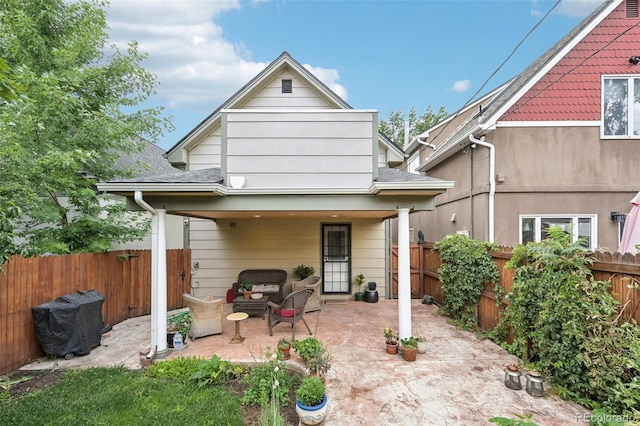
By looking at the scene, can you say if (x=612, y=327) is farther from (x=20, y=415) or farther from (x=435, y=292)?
(x=20, y=415)

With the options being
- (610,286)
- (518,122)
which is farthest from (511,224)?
(610,286)

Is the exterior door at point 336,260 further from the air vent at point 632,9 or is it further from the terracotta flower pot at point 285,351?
the air vent at point 632,9

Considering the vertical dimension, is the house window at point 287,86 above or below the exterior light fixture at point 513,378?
above

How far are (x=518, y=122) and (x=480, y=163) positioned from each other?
4.22 ft

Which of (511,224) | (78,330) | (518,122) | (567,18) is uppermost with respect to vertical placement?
(567,18)

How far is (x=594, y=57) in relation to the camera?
6.95m

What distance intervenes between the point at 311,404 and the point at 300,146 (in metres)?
3.84

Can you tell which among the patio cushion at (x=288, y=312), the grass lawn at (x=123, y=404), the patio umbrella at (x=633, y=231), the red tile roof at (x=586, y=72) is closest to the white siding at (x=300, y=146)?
the patio cushion at (x=288, y=312)

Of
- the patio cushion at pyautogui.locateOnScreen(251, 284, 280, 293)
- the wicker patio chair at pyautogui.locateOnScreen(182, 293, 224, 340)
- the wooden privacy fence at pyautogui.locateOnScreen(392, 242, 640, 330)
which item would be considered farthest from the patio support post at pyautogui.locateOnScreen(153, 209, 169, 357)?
the wooden privacy fence at pyautogui.locateOnScreen(392, 242, 640, 330)

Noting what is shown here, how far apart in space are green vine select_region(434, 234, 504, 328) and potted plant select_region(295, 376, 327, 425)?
12.2 ft

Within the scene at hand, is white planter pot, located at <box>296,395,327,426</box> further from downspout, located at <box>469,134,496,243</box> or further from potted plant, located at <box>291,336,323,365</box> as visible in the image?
downspout, located at <box>469,134,496,243</box>

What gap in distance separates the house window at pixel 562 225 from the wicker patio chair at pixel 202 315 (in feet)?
24.8

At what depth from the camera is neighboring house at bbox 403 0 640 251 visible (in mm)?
6910

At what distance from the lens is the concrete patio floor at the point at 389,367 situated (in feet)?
10.2
